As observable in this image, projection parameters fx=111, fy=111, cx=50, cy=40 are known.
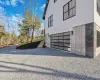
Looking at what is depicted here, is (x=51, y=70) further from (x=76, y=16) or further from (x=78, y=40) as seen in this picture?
(x=76, y=16)

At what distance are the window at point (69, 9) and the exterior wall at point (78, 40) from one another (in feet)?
5.55

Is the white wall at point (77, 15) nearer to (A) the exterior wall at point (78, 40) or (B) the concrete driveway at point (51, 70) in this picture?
(A) the exterior wall at point (78, 40)

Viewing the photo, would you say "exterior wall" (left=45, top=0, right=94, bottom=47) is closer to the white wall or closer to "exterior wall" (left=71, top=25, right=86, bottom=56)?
the white wall

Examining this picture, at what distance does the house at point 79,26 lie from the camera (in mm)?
7703

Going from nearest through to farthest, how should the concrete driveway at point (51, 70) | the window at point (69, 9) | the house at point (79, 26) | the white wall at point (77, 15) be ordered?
the concrete driveway at point (51, 70)
the house at point (79, 26)
the white wall at point (77, 15)
the window at point (69, 9)

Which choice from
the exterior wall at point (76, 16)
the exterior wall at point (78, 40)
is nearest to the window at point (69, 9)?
the exterior wall at point (76, 16)

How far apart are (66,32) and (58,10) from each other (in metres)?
3.39

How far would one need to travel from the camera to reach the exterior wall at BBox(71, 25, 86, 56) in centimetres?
844

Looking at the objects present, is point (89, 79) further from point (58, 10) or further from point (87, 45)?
point (58, 10)

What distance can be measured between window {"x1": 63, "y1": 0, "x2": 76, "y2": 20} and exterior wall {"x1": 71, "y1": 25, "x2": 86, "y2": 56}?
66.6 inches

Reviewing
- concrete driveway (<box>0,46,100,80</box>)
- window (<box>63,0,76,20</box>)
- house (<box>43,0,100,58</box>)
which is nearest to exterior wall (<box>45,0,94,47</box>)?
house (<box>43,0,100,58</box>)

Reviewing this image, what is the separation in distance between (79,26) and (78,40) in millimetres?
1130

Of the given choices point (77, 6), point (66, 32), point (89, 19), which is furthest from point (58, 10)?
point (89, 19)

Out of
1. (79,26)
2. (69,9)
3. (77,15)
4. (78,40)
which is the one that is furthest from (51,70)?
(69,9)
